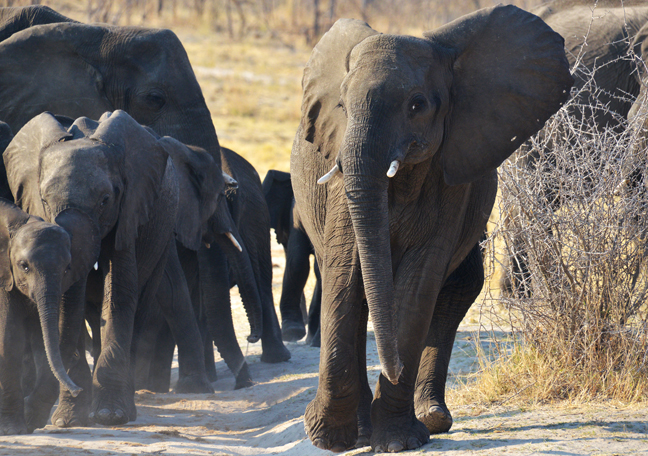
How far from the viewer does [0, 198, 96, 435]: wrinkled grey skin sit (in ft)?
14.0

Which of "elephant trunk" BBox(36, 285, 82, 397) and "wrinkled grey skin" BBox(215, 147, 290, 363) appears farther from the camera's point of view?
"wrinkled grey skin" BBox(215, 147, 290, 363)

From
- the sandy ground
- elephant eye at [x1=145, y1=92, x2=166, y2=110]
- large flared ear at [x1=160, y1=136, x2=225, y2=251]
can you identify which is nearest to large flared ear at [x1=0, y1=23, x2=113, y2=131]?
elephant eye at [x1=145, y1=92, x2=166, y2=110]

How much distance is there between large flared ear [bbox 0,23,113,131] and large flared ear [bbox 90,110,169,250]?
5.37ft

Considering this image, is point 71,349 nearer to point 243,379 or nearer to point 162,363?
point 162,363

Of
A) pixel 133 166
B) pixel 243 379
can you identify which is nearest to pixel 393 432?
pixel 133 166

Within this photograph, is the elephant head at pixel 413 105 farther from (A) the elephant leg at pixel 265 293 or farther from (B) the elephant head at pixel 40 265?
(A) the elephant leg at pixel 265 293

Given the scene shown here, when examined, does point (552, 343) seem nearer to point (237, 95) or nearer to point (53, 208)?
point (53, 208)

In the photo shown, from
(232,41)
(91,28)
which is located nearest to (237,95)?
(232,41)

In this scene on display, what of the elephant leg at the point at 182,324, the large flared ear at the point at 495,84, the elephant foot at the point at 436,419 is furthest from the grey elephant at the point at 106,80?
the large flared ear at the point at 495,84

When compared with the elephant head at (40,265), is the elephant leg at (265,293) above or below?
below

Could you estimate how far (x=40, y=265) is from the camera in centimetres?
427

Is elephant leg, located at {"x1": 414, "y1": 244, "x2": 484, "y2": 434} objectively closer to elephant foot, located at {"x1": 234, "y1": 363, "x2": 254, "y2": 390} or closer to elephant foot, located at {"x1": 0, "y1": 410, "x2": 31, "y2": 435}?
elephant foot, located at {"x1": 0, "y1": 410, "x2": 31, "y2": 435}

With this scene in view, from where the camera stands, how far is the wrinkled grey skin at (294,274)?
790 cm

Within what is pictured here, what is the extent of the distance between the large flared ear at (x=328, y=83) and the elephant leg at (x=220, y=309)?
3072 mm
